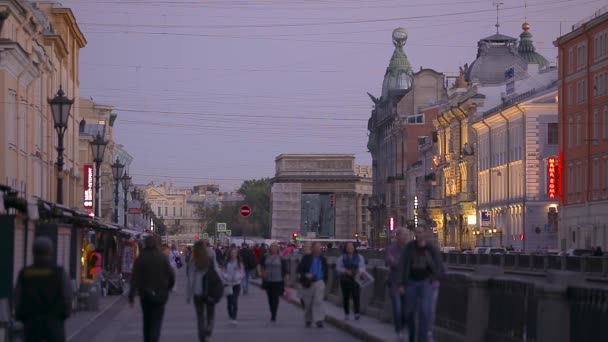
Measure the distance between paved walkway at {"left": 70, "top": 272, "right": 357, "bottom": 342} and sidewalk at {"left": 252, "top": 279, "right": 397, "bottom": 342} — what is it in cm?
18

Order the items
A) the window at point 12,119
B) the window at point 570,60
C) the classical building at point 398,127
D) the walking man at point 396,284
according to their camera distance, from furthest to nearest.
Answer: the classical building at point 398,127, the window at point 570,60, the window at point 12,119, the walking man at point 396,284

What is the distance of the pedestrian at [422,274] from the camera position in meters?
19.3

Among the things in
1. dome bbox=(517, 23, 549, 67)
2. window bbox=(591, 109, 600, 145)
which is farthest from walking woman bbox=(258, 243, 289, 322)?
dome bbox=(517, 23, 549, 67)

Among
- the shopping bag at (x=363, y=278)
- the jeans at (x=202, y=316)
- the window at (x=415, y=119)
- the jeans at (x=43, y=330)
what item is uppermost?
the window at (x=415, y=119)

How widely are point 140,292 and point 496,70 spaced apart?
100861mm

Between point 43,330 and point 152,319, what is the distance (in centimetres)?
495

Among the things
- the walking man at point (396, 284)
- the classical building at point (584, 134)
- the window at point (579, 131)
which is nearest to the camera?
the walking man at point (396, 284)

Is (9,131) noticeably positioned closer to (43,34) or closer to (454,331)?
(43,34)

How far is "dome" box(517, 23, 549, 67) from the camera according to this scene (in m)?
127

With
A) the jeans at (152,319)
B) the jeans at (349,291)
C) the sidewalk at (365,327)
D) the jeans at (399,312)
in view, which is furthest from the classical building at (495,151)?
the jeans at (152,319)

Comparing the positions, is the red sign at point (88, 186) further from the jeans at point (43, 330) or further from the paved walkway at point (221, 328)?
the jeans at point (43, 330)

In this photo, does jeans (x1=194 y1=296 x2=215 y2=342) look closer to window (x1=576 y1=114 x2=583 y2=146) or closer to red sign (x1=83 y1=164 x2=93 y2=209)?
red sign (x1=83 y1=164 x2=93 y2=209)

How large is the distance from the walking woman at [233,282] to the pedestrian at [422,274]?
10022 millimetres

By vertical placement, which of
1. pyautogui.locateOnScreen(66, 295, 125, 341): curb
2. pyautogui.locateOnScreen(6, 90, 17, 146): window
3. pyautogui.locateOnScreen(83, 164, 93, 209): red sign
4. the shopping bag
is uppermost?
pyautogui.locateOnScreen(6, 90, 17, 146): window
